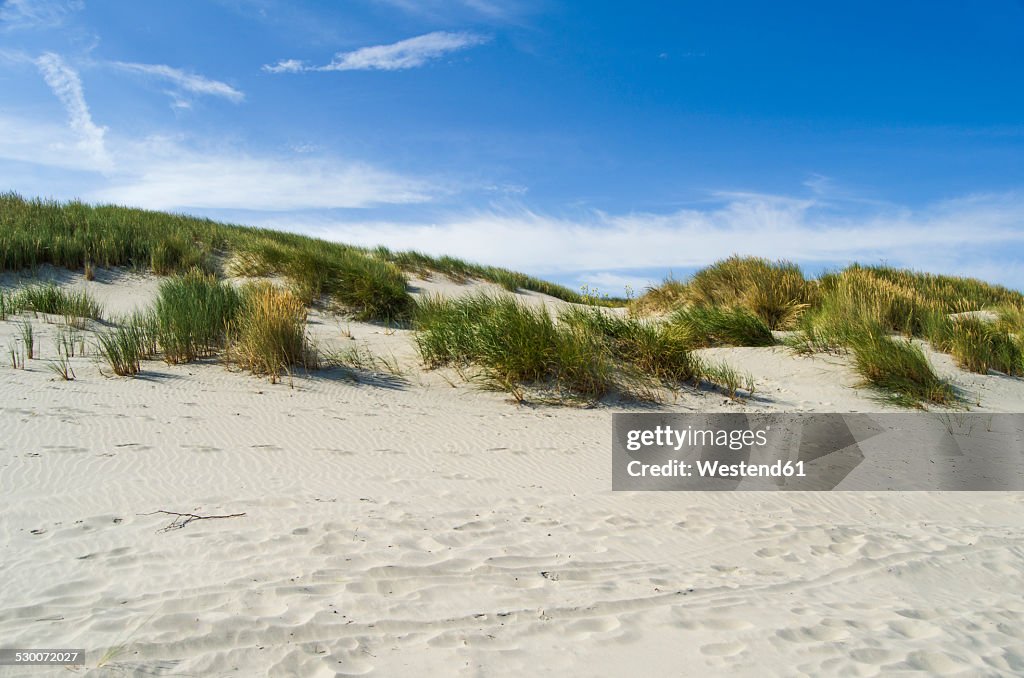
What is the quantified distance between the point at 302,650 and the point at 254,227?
20.4m

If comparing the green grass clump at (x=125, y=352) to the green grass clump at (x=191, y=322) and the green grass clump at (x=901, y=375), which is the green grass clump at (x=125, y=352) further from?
the green grass clump at (x=901, y=375)

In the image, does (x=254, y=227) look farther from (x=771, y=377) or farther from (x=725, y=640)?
(x=725, y=640)

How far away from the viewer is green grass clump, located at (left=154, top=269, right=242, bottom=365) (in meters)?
7.50

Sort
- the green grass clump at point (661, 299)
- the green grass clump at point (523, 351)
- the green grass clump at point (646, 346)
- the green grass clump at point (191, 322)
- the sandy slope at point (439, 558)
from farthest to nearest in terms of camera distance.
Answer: the green grass clump at point (661, 299) < the green grass clump at point (646, 346) < the green grass clump at point (191, 322) < the green grass clump at point (523, 351) < the sandy slope at point (439, 558)

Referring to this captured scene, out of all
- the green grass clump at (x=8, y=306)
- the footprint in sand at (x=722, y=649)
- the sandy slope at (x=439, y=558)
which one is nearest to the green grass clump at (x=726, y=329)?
the sandy slope at (x=439, y=558)

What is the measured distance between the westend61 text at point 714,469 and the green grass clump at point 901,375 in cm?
314

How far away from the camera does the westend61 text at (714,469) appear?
5270 mm

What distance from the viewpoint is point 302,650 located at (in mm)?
2354

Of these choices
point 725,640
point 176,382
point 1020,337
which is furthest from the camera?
point 1020,337

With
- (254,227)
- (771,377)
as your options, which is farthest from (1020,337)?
(254,227)

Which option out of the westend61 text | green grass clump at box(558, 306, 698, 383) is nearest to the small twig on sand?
the westend61 text

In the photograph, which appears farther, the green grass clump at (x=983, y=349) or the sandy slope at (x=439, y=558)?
the green grass clump at (x=983, y=349)

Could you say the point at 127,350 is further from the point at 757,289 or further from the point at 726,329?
the point at 757,289

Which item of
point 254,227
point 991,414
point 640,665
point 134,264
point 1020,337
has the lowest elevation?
point 640,665
